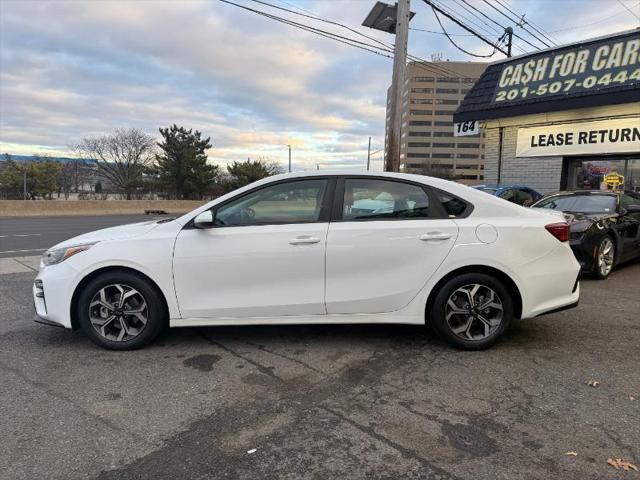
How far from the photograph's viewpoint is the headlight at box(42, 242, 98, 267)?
414 centimetres

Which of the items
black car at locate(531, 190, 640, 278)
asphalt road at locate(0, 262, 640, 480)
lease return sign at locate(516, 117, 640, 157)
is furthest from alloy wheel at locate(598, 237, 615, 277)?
lease return sign at locate(516, 117, 640, 157)

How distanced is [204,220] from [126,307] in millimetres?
1006

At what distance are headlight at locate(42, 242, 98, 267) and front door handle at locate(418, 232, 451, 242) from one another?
9.18 ft

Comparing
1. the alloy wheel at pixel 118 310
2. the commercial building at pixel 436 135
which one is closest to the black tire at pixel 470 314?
the alloy wheel at pixel 118 310

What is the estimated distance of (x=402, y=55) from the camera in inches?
456

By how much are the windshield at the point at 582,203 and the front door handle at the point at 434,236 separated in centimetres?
498

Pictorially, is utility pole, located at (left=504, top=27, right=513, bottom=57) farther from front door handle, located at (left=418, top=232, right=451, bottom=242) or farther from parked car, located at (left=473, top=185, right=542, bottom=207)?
front door handle, located at (left=418, top=232, right=451, bottom=242)

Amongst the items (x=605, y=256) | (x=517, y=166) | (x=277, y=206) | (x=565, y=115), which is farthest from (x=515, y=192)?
(x=277, y=206)

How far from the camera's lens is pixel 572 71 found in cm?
1175

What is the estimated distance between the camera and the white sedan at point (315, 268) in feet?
13.4

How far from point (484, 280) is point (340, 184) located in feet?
4.85

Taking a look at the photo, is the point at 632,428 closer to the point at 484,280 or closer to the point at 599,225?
the point at 484,280

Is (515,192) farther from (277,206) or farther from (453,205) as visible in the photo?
(277,206)

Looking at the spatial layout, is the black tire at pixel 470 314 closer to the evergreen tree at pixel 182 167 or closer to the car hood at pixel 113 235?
the car hood at pixel 113 235
